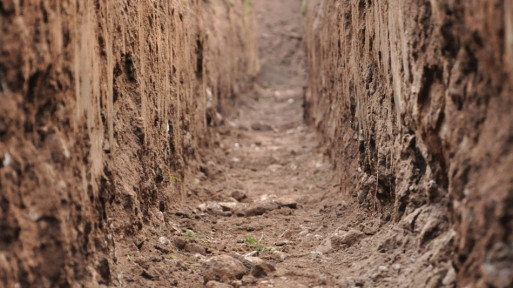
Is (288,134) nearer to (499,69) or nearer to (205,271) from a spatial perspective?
(205,271)

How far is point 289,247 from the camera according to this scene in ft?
15.0

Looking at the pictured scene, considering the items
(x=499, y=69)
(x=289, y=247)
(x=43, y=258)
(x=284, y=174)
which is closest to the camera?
(x=499, y=69)

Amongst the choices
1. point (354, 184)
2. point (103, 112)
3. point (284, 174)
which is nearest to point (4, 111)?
point (103, 112)

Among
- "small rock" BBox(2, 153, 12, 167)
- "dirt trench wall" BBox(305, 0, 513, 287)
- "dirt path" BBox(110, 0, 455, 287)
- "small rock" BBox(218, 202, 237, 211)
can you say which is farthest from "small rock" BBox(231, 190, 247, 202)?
"small rock" BBox(2, 153, 12, 167)

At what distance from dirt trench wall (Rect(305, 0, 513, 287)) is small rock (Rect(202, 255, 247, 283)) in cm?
100

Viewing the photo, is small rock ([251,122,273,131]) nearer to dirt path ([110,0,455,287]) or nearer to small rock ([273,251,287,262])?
dirt path ([110,0,455,287])

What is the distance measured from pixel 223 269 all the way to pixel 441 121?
1.56m

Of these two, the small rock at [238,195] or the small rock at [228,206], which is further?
the small rock at [238,195]

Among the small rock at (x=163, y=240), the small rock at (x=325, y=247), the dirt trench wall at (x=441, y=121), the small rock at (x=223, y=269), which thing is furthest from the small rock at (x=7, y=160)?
the small rock at (x=325, y=247)

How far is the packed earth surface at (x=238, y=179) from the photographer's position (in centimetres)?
243

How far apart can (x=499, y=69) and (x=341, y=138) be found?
12.5ft

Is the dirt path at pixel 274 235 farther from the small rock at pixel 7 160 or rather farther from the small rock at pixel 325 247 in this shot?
the small rock at pixel 7 160

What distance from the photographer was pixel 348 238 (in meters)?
4.26

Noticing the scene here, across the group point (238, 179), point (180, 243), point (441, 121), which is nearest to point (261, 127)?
point (238, 179)
